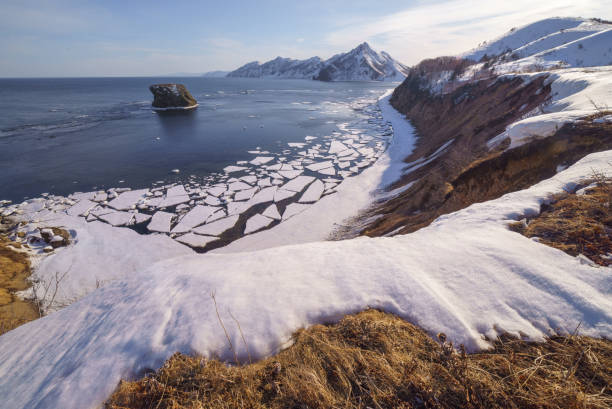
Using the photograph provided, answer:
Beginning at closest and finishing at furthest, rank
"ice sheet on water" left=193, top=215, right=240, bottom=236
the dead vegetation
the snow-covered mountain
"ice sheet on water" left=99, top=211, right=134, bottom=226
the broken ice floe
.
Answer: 1. the dead vegetation
2. "ice sheet on water" left=193, top=215, right=240, bottom=236
3. the broken ice floe
4. "ice sheet on water" left=99, top=211, right=134, bottom=226
5. the snow-covered mountain

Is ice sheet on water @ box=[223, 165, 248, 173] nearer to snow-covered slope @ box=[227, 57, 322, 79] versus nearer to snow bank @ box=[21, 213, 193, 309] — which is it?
snow bank @ box=[21, 213, 193, 309]

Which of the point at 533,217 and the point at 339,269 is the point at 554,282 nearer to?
the point at 533,217

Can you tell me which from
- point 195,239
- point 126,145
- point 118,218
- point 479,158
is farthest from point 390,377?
point 126,145

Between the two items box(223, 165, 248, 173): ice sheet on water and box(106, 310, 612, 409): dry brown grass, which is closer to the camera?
box(106, 310, 612, 409): dry brown grass

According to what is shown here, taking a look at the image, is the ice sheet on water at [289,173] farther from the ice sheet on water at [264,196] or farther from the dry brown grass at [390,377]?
the dry brown grass at [390,377]

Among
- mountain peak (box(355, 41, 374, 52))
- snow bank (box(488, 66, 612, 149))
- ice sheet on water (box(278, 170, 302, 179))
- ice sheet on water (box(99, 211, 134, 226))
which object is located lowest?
ice sheet on water (box(99, 211, 134, 226))

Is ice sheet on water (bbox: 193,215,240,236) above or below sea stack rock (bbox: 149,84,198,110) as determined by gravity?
below

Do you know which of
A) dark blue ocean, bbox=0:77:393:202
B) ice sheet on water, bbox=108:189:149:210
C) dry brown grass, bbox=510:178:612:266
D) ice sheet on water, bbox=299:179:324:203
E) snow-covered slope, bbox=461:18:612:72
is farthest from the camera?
snow-covered slope, bbox=461:18:612:72

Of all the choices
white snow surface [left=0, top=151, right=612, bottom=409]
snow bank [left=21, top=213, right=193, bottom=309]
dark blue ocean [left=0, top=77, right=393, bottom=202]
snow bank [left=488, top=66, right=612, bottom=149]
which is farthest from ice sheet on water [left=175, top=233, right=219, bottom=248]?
snow bank [left=488, top=66, right=612, bottom=149]
